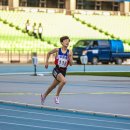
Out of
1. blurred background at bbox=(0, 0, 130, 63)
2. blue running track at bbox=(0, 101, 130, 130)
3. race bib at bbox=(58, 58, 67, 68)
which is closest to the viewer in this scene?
blue running track at bbox=(0, 101, 130, 130)

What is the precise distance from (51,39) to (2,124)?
52839 mm

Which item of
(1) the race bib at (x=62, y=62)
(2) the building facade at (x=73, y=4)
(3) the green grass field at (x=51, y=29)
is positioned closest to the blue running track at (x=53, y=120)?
(1) the race bib at (x=62, y=62)

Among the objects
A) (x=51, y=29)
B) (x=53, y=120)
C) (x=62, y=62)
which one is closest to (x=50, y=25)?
(x=51, y=29)

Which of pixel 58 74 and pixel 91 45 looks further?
pixel 91 45

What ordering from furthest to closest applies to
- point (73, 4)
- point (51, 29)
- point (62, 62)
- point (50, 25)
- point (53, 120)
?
1. point (73, 4)
2. point (50, 25)
3. point (51, 29)
4. point (62, 62)
5. point (53, 120)

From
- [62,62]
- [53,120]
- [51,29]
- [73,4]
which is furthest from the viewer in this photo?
[73,4]

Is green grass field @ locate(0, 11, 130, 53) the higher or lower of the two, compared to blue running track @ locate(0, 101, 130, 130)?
higher

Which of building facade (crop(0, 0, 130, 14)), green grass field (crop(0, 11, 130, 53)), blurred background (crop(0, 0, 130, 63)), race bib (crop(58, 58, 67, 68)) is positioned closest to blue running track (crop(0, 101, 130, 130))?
race bib (crop(58, 58, 67, 68))

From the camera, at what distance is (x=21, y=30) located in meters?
64.0

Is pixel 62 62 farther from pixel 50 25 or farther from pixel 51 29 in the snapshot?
pixel 50 25

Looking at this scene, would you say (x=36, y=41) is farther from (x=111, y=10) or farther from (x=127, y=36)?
(x=111, y=10)

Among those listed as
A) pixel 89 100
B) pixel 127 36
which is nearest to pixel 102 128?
pixel 89 100

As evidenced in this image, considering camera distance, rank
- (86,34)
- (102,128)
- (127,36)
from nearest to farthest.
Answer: (102,128)
(86,34)
(127,36)

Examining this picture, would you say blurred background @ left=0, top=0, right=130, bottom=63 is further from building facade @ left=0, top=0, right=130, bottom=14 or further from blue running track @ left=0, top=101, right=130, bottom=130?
blue running track @ left=0, top=101, right=130, bottom=130
